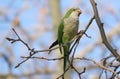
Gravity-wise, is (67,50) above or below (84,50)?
above

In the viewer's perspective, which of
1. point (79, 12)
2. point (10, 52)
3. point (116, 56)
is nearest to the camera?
point (116, 56)

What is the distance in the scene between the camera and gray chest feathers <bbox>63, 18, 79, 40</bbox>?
153 centimetres

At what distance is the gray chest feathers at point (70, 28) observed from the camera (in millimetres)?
1530

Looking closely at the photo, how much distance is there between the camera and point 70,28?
156 cm

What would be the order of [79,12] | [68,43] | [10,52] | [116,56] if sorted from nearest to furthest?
1. [116,56]
2. [68,43]
3. [79,12]
4. [10,52]

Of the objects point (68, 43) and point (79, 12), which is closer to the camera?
point (68, 43)

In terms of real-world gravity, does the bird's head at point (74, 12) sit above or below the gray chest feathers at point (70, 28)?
above

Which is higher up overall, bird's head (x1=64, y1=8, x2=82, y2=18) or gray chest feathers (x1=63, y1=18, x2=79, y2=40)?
bird's head (x1=64, y1=8, x2=82, y2=18)

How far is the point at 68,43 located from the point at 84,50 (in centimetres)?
435

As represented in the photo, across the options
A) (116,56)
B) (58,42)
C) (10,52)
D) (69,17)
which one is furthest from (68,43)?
(10,52)

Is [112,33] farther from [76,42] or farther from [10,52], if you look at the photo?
[76,42]

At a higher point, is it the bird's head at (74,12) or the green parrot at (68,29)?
the bird's head at (74,12)

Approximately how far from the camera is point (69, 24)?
5.18 ft

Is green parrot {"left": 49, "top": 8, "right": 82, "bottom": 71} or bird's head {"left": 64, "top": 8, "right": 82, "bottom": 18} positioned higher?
bird's head {"left": 64, "top": 8, "right": 82, "bottom": 18}
